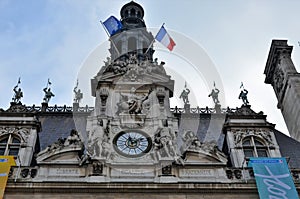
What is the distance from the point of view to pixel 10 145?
1978 centimetres

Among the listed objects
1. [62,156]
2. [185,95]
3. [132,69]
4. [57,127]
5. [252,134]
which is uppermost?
[185,95]

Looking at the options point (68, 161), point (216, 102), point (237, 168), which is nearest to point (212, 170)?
point (237, 168)

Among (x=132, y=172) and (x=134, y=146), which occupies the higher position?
(x=134, y=146)

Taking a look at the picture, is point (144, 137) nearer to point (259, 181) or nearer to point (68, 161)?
point (68, 161)

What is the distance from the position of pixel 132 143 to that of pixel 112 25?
1213cm

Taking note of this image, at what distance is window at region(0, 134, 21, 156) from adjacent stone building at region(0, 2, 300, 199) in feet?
0.14

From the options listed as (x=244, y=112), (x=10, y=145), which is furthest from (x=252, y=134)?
(x=10, y=145)

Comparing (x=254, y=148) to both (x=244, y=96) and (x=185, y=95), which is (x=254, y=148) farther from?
(x=185, y=95)

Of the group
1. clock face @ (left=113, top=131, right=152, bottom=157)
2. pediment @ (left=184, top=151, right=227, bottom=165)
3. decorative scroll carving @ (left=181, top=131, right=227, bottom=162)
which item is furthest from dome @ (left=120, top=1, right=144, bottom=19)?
pediment @ (left=184, top=151, right=227, bottom=165)

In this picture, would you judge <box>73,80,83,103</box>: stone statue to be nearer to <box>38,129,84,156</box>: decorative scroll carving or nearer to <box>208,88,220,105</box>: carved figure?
<box>38,129,84,156</box>: decorative scroll carving

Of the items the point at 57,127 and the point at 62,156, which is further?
the point at 57,127

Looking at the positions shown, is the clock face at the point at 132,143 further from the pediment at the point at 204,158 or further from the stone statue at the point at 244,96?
the stone statue at the point at 244,96

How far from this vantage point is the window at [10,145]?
64.3 feet

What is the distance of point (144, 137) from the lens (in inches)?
794
